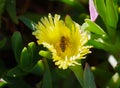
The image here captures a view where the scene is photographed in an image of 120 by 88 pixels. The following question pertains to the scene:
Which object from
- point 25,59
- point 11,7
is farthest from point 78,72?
point 11,7

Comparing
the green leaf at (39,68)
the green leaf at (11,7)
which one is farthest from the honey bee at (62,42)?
the green leaf at (11,7)

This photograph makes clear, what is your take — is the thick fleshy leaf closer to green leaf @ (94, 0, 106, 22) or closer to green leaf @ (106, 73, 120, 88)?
green leaf @ (94, 0, 106, 22)

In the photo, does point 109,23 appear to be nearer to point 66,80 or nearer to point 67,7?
point 66,80

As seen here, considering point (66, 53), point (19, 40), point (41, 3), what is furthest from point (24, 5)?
point (66, 53)

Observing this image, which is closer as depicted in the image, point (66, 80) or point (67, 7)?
point (66, 80)

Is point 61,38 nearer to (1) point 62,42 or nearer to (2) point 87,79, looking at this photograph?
(1) point 62,42

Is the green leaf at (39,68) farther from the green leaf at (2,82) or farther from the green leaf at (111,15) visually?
the green leaf at (111,15)
